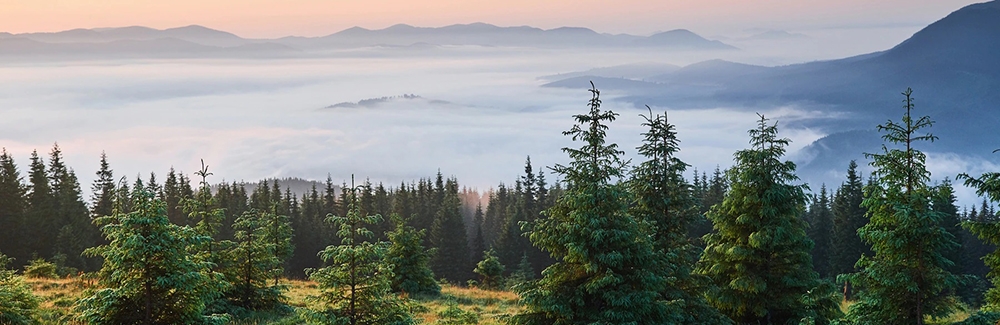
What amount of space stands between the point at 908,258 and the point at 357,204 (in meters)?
13.7

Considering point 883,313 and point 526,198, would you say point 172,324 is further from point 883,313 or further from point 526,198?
point 526,198

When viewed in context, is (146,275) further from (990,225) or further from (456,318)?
(990,225)

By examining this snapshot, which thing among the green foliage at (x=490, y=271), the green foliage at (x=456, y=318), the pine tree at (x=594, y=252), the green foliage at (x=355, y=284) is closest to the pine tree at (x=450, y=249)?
the green foliage at (x=490, y=271)

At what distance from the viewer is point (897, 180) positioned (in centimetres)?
1816

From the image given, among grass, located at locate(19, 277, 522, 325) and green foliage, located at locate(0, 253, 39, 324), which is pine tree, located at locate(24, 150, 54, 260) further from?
green foliage, located at locate(0, 253, 39, 324)

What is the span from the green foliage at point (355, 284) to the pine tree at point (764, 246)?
439 inches

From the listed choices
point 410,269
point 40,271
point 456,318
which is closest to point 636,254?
point 456,318

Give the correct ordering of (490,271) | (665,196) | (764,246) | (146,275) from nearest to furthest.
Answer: (146,275)
(665,196)
(764,246)
(490,271)

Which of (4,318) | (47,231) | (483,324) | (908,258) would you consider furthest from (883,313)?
(47,231)

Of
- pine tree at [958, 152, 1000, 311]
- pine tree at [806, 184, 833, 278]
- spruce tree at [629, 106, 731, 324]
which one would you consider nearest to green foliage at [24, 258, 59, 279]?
spruce tree at [629, 106, 731, 324]

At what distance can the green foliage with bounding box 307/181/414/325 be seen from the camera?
16094 mm

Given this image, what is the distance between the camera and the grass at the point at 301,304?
22.7 meters

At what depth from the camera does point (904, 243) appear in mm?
17734

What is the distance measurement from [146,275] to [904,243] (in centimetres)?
1722
